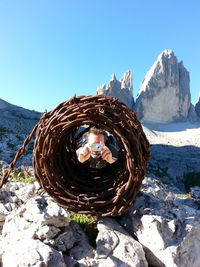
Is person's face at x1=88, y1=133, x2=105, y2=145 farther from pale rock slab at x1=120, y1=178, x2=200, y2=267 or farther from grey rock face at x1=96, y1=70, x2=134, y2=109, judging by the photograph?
grey rock face at x1=96, y1=70, x2=134, y2=109

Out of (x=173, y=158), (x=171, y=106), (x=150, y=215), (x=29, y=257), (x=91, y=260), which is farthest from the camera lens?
(x=171, y=106)

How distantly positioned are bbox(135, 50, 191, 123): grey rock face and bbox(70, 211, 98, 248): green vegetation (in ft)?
405

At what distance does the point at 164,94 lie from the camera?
13112cm

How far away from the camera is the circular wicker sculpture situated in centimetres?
332

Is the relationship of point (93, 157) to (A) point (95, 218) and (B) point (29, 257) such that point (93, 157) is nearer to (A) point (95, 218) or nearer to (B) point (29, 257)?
(A) point (95, 218)

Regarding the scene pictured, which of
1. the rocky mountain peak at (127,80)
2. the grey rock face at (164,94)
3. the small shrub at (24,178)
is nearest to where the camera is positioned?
the small shrub at (24,178)

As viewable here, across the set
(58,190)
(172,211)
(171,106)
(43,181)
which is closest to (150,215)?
(172,211)

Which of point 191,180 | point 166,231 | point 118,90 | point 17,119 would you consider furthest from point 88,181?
point 118,90

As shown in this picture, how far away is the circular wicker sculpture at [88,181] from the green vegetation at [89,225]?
0.29 metres

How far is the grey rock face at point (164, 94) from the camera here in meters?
128

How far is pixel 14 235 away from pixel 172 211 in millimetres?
2070

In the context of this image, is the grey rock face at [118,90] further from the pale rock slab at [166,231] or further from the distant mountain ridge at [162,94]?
the pale rock slab at [166,231]

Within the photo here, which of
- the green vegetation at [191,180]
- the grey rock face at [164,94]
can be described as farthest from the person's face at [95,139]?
the grey rock face at [164,94]

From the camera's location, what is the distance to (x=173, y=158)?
61.8 meters
